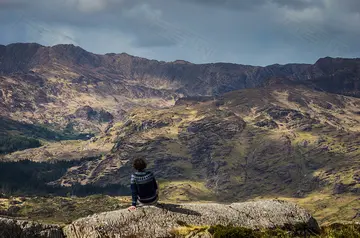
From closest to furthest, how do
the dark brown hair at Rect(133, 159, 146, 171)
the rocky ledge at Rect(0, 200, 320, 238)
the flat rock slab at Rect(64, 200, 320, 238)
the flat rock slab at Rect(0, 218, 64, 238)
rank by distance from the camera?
the flat rock slab at Rect(0, 218, 64, 238)
the rocky ledge at Rect(0, 200, 320, 238)
the flat rock slab at Rect(64, 200, 320, 238)
the dark brown hair at Rect(133, 159, 146, 171)

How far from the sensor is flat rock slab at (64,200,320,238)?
920 inches

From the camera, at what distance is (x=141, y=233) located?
77.8 feet

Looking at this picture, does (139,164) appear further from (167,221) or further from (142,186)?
(167,221)

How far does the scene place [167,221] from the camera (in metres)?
24.7

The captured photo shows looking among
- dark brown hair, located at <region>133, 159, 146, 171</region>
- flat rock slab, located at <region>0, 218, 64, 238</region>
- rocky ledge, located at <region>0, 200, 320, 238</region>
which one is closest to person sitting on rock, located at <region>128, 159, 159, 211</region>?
dark brown hair, located at <region>133, 159, 146, 171</region>

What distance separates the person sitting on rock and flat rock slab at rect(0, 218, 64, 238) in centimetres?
420

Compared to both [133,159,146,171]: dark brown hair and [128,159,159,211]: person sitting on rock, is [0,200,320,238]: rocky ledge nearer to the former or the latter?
[128,159,159,211]: person sitting on rock

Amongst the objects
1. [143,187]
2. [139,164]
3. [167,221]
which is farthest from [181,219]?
[139,164]

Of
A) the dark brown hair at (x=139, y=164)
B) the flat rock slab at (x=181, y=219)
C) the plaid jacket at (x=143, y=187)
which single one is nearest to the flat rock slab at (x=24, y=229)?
the flat rock slab at (x=181, y=219)

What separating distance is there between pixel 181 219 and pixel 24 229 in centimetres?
806

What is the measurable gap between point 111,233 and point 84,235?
1.29 m

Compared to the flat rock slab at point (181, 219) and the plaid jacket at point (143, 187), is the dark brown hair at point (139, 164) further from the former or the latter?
the flat rock slab at point (181, 219)

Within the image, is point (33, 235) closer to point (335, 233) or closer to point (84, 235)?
point (84, 235)

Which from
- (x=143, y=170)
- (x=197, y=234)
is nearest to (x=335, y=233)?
(x=197, y=234)
